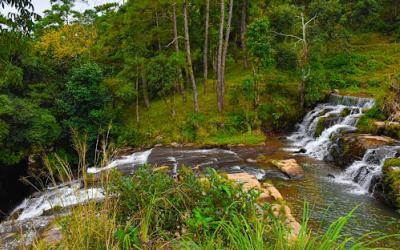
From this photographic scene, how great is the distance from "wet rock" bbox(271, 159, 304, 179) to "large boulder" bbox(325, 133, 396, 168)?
59.8 inches

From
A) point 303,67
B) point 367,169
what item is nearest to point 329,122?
point 303,67

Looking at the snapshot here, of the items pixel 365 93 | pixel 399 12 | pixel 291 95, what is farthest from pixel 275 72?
pixel 399 12

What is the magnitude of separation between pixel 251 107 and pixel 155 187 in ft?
45.2

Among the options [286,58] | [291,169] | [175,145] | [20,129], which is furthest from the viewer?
[286,58]

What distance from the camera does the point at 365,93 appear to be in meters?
16.1

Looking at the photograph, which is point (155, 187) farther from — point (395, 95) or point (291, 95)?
point (291, 95)

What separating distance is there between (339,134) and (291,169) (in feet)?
11.0

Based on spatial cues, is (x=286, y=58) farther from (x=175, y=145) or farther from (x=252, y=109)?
(x=175, y=145)

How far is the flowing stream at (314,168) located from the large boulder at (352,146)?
0.88 ft

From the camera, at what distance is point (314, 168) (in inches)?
430

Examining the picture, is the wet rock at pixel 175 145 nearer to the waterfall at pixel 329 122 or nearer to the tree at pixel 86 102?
the tree at pixel 86 102

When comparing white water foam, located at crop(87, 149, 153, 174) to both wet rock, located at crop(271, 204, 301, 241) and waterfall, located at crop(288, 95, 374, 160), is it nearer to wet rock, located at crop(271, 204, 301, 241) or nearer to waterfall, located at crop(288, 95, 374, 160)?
waterfall, located at crop(288, 95, 374, 160)

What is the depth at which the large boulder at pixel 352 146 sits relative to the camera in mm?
10438

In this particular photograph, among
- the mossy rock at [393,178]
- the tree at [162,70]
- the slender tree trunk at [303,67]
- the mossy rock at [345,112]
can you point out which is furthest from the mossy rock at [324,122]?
the tree at [162,70]
